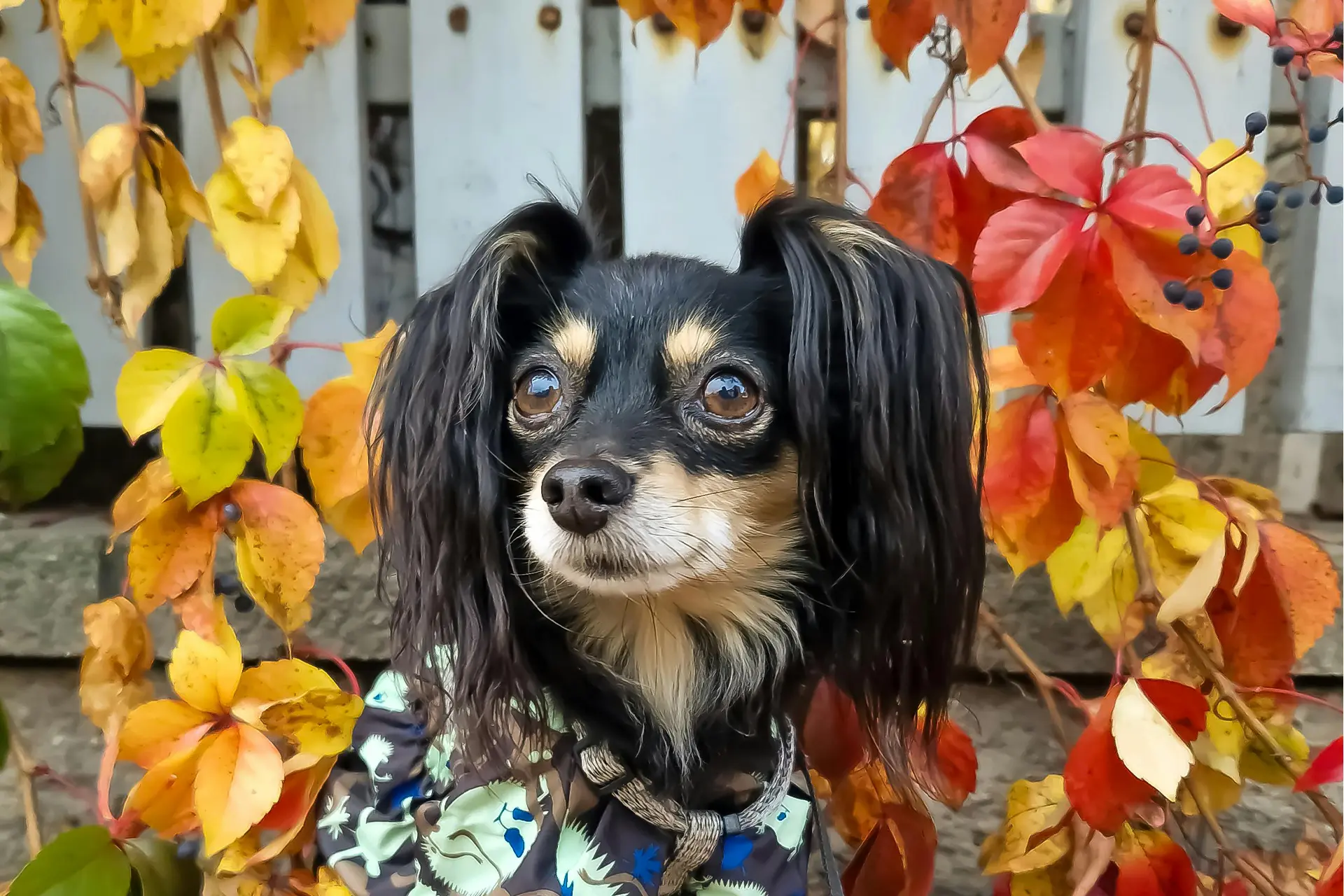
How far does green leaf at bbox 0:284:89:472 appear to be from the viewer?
70 centimetres

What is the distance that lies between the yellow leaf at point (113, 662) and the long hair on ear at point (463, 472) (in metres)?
0.29

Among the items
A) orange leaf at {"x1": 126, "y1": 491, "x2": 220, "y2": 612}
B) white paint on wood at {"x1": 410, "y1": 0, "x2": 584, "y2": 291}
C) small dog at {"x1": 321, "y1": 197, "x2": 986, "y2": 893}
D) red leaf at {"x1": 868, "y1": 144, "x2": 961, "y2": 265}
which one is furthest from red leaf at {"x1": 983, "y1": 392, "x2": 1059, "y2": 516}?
orange leaf at {"x1": 126, "y1": 491, "x2": 220, "y2": 612}

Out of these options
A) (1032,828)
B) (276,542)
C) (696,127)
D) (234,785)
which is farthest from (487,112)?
(1032,828)

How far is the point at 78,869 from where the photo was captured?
29.9 inches

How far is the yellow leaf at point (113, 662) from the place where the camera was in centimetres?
86

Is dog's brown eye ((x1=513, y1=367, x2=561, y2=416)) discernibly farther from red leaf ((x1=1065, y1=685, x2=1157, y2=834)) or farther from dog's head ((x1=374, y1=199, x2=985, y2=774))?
red leaf ((x1=1065, y1=685, x2=1157, y2=834))

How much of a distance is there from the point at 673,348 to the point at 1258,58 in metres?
0.83

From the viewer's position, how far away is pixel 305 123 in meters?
1.08

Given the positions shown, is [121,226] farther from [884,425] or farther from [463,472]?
[884,425]

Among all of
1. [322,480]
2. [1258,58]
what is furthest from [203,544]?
[1258,58]

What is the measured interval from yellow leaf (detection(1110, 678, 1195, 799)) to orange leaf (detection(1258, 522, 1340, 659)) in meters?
0.15

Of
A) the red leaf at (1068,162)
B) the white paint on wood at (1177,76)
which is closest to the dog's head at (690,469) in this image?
the red leaf at (1068,162)

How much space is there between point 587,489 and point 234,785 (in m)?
0.42

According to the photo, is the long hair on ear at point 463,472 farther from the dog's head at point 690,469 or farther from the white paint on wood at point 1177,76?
the white paint on wood at point 1177,76
